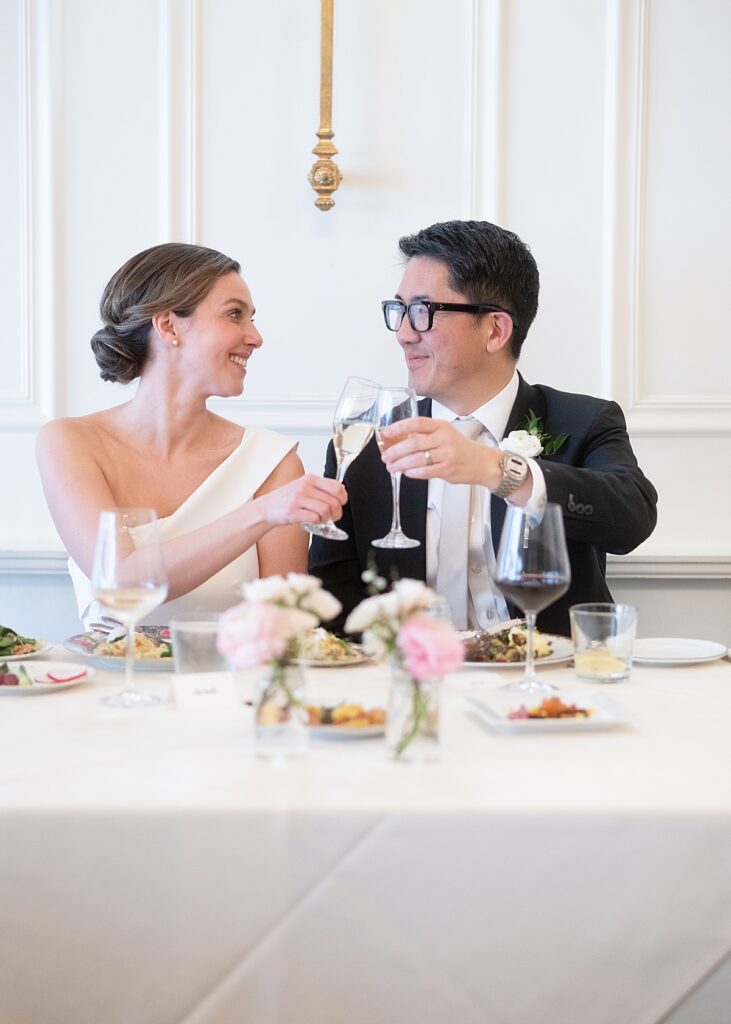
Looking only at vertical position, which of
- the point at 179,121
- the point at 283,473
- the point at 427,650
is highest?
the point at 179,121

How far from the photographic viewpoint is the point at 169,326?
2.69 m

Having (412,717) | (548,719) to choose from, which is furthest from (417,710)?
(548,719)

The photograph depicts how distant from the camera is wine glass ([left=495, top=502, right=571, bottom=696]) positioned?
4.84 feet

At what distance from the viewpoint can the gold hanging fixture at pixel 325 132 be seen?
Answer: 120 inches

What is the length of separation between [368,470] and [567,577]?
1.25 metres

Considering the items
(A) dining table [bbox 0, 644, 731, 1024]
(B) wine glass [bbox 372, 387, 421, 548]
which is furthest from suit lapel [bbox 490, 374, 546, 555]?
(A) dining table [bbox 0, 644, 731, 1024]

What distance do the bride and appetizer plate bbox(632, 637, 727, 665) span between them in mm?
959

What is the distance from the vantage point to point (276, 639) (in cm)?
115

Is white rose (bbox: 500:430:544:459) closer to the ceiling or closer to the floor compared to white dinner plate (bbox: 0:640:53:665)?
closer to the ceiling

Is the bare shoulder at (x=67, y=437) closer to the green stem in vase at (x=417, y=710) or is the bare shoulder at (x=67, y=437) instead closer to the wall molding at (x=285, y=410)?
the wall molding at (x=285, y=410)

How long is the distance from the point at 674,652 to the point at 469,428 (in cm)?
99

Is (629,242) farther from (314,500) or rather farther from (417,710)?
(417,710)

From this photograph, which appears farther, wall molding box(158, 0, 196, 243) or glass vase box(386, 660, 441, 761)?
wall molding box(158, 0, 196, 243)

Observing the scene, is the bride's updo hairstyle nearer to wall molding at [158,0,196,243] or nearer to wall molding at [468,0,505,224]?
wall molding at [158,0,196,243]
